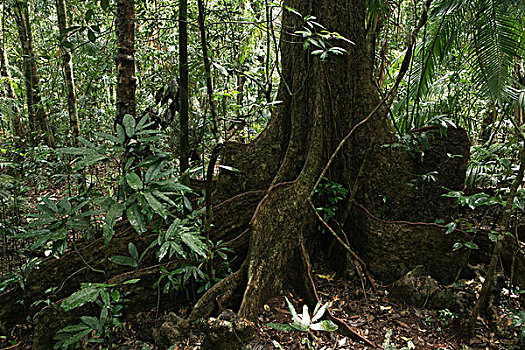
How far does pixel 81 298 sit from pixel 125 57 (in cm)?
189

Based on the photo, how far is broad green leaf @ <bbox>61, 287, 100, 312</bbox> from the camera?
5.10ft

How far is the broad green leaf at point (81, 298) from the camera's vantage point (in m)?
1.55

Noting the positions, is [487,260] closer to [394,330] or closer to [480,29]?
[394,330]

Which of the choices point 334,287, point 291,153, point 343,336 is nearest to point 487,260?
point 334,287

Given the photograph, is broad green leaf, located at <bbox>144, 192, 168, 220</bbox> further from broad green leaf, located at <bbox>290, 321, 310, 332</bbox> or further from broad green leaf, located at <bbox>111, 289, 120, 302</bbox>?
broad green leaf, located at <bbox>290, 321, 310, 332</bbox>

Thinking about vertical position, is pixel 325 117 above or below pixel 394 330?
above

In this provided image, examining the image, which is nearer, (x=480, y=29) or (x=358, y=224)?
(x=480, y=29)

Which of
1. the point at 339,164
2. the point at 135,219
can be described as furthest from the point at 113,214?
the point at 339,164

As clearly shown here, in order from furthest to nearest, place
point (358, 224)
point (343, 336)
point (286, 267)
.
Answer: point (358, 224)
point (286, 267)
point (343, 336)

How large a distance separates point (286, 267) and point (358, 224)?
2.51 feet

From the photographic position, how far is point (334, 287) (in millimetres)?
2725

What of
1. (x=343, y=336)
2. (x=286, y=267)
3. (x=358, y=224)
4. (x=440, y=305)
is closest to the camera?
(x=343, y=336)

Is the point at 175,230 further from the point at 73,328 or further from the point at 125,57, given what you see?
the point at 125,57

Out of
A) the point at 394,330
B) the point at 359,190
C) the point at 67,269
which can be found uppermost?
the point at 359,190
